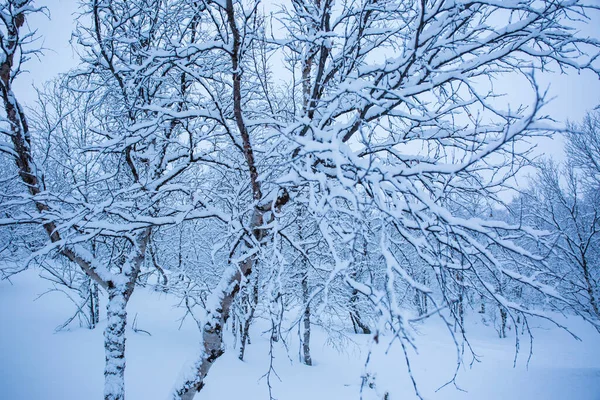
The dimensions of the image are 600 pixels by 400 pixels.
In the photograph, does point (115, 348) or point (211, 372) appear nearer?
point (115, 348)

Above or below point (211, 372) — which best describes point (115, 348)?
above

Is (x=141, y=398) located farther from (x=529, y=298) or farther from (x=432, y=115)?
(x=529, y=298)

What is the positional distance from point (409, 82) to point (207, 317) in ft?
10.2

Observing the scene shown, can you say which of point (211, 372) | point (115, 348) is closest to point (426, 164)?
point (115, 348)

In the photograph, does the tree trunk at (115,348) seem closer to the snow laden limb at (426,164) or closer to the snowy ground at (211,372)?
the snowy ground at (211,372)

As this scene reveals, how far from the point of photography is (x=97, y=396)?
5.34m

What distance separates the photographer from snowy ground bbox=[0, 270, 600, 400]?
19.1 ft

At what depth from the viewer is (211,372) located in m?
6.98

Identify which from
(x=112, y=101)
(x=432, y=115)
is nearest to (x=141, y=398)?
(x=112, y=101)

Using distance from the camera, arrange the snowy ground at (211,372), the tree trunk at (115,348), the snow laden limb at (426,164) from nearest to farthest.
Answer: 1. the snow laden limb at (426,164)
2. the tree trunk at (115,348)
3. the snowy ground at (211,372)

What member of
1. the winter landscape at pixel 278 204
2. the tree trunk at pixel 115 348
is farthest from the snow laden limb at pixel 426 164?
the tree trunk at pixel 115 348

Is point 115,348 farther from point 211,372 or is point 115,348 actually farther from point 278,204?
point 211,372

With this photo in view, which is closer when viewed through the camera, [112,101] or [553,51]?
[553,51]

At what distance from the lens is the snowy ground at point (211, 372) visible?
5.81m
